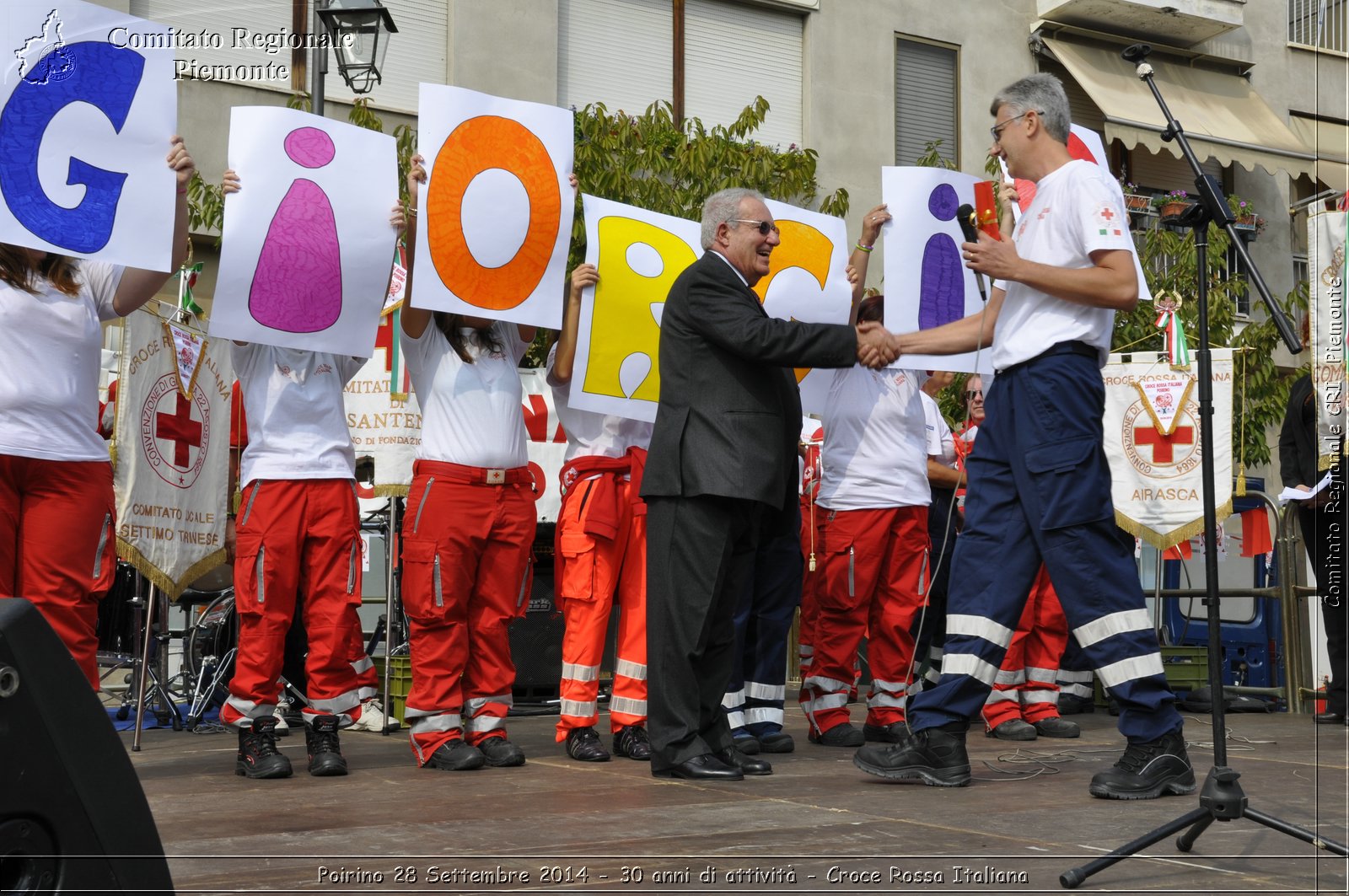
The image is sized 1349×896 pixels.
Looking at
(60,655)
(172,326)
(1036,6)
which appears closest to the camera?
(60,655)

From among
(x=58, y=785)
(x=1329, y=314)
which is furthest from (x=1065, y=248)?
(x=58, y=785)

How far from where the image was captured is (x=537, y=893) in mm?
2879

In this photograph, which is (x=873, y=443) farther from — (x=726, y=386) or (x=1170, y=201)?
(x=1170, y=201)

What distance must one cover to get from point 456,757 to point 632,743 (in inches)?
29.8

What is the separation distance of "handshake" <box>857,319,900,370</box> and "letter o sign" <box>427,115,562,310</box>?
1450 mm

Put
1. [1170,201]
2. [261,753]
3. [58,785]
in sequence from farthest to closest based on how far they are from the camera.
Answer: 1. [1170,201]
2. [261,753]
3. [58,785]

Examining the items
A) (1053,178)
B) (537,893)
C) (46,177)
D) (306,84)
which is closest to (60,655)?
(537,893)

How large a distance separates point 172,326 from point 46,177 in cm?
214

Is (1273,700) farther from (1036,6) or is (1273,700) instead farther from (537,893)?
(1036,6)

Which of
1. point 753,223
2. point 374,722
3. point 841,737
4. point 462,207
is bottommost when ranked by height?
point 374,722

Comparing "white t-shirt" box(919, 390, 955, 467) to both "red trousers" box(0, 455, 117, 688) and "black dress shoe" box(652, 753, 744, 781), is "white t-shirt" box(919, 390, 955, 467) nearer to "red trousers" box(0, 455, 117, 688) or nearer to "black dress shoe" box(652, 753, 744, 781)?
"black dress shoe" box(652, 753, 744, 781)

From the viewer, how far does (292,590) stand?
5281 millimetres

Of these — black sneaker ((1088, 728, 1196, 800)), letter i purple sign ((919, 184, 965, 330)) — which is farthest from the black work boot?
letter i purple sign ((919, 184, 965, 330))

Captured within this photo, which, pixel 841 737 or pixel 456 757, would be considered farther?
pixel 841 737
